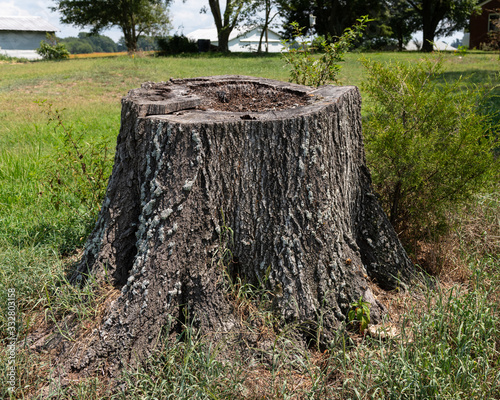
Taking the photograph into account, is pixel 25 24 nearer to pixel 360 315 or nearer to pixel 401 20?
pixel 401 20

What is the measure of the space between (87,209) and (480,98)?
3714 millimetres

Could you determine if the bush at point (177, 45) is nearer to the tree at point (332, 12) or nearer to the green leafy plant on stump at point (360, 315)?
the tree at point (332, 12)

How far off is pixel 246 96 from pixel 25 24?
5595 centimetres

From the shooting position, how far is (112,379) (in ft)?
6.90

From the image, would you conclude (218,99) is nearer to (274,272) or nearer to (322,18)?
(274,272)

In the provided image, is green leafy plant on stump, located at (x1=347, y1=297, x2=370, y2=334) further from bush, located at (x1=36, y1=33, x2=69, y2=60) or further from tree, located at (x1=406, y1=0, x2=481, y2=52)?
bush, located at (x1=36, y1=33, x2=69, y2=60)

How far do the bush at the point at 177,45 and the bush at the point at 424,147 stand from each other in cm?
2981

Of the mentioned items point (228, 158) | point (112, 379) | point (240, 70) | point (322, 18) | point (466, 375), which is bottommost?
point (112, 379)

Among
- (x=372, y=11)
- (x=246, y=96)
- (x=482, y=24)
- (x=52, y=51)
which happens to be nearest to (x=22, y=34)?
(x=52, y=51)

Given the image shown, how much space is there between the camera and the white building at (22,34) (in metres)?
46.1

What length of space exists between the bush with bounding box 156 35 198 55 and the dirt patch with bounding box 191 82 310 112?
96.7ft

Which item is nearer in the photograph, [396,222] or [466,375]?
[466,375]

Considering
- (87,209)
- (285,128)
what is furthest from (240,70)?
(285,128)

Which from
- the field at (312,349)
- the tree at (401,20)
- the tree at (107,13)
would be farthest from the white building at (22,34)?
the field at (312,349)
